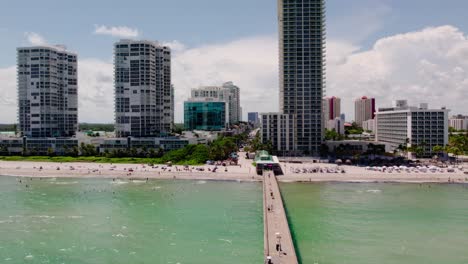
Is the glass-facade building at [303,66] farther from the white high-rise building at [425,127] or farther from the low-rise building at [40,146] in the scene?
the low-rise building at [40,146]

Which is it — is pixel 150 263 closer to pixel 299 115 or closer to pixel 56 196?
pixel 56 196

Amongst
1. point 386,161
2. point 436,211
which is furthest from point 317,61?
point 436,211

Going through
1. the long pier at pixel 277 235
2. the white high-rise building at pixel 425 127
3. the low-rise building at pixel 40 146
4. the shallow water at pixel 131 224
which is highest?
the white high-rise building at pixel 425 127

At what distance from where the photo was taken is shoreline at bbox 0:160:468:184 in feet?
305

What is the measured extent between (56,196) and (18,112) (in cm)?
8548

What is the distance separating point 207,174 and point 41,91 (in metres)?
74.9

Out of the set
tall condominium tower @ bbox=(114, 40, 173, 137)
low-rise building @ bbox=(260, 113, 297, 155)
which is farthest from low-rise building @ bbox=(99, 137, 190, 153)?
low-rise building @ bbox=(260, 113, 297, 155)

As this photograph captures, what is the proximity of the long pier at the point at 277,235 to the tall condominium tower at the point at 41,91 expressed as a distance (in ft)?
344

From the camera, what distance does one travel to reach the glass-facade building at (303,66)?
127 metres

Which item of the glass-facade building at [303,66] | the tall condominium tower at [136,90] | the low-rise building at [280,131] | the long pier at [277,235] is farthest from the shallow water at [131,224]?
the tall condominium tower at [136,90]

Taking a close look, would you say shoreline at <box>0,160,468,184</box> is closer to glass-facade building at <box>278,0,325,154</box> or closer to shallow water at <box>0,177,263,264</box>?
shallow water at <box>0,177,263,264</box>

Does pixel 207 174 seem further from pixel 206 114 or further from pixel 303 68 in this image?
pixel 206 114

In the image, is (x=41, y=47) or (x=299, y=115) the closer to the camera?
(x=299, y=115)

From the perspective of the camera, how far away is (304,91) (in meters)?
129
